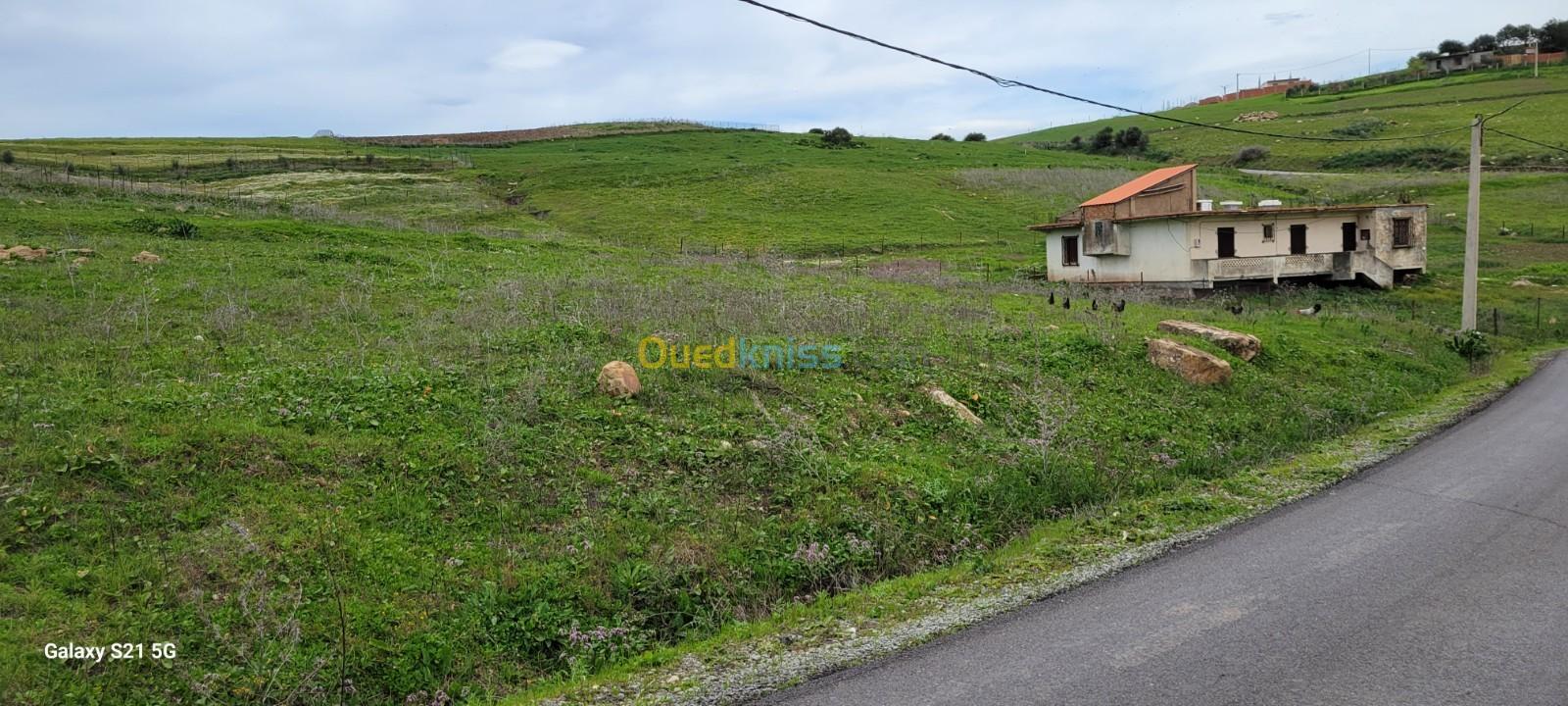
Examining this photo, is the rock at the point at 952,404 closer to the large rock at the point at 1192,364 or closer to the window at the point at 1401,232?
the large rock at the point at 1192,364

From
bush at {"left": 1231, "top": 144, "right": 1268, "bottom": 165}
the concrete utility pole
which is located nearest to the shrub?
bush at {"left": 1231, "top": 144, "right": 1268, "bottom": 165}

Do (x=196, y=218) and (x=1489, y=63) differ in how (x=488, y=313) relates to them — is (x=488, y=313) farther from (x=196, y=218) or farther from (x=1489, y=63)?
(x=1489, y=63)

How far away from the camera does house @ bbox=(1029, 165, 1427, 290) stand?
129 feet

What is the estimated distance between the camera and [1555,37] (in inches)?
5231

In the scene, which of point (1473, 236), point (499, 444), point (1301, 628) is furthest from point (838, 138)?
point (1301, 628)

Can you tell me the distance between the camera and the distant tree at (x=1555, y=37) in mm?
131500

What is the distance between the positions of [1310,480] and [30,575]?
14.1 m

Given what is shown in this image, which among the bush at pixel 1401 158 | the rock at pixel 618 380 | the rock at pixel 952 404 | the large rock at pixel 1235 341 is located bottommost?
the rock at pixel 952 404

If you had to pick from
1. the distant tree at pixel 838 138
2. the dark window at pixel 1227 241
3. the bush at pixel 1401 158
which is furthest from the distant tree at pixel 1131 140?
the dark window at pixel 1227 241

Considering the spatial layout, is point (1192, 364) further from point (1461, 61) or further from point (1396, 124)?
point (1461, 61)

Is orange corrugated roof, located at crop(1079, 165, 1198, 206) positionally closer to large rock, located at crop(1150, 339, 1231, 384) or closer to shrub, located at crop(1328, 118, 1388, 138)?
large rock, located at crop(1150, 339, 1231, 384)

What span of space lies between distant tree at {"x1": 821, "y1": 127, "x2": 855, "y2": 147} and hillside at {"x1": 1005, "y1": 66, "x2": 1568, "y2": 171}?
4100 cm

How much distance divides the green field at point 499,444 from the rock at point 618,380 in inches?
13.0

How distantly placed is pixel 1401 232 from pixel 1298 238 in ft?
22.4
